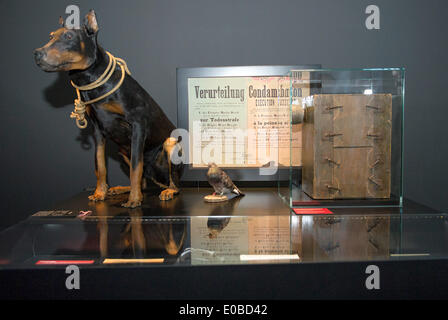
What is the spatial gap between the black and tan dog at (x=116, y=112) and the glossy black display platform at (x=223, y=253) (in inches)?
10.9

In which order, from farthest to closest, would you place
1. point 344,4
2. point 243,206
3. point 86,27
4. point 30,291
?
1. point 344,4
2. point 243,206
3. point 86,27
4. point 30,291

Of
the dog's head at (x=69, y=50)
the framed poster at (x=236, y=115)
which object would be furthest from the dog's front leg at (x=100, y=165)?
the framed poster at (x=236, y=115)

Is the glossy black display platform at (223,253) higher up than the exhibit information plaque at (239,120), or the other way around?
the exhibit information plaque at (239,120)

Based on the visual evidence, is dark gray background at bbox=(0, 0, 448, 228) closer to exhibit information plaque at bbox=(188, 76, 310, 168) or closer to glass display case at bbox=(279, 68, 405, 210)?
exhibit information plaque at bbox=(188, 76, 310, 168)

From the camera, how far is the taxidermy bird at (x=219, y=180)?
1342 millimetres

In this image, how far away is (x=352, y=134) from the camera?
4.12ft

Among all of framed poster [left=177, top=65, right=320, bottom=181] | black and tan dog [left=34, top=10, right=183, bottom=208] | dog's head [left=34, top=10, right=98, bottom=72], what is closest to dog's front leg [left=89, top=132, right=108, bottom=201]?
black and tan dog [left=34, top=10, right=183, bottom=208]

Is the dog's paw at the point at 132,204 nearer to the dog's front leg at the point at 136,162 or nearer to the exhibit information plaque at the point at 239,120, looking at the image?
the dog's front leg at the point at 136,162

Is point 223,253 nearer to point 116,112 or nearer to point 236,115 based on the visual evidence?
point 116,112

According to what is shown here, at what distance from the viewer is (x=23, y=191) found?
1.67 m

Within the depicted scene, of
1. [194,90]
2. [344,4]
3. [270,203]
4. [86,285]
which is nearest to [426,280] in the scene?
[270,203]
